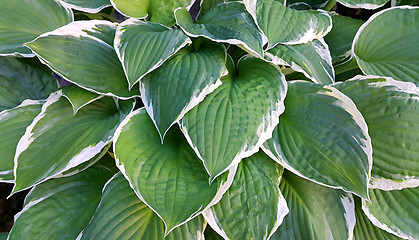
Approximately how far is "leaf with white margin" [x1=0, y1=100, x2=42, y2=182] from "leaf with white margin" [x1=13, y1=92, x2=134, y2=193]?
0.26ft

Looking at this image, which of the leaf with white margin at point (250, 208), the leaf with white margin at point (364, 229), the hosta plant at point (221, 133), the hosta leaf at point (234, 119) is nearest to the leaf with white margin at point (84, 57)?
the hosta plant at point (221, 133)

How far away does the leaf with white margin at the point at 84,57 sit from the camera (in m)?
0.77

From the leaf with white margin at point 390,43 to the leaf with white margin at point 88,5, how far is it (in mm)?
663

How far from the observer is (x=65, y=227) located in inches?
29.8

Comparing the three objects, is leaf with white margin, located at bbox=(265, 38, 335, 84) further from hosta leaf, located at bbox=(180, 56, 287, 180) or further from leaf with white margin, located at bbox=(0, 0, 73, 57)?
leaf with white margin, located at bbox=(0, 0, 73, 57)

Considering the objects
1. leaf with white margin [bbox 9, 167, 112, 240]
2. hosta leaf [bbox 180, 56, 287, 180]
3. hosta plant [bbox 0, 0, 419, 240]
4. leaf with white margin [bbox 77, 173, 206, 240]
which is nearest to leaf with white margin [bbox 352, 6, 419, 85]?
hosta plant [bbox 0, 0, 419, 240]

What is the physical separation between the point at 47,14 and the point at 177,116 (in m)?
0.55

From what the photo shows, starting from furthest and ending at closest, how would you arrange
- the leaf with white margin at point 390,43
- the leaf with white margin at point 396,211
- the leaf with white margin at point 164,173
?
the leaf with white margin at point 390,43
the leaf with white margin at point 396,211
the leaf with white margin at point 164,173

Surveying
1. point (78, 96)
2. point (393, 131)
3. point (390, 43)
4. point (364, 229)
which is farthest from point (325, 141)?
point (78, 96)

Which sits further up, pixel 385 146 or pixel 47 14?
pixel 47 14

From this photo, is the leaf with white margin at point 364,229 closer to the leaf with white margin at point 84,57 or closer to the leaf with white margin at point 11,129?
the leaf with white margin at point 84,57

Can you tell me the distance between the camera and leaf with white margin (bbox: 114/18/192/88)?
0.71 metres

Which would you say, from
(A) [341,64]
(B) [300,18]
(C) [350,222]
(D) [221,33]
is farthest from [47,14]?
(C) [350,222]

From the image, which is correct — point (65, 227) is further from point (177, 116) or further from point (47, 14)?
point (47, 14)
